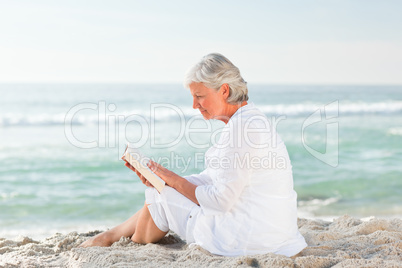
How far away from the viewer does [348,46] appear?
78.4 ft

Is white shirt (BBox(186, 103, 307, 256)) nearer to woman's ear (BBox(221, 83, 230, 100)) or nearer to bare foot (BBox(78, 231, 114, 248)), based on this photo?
woman's ear (BBox(221, 83, 230, 100))

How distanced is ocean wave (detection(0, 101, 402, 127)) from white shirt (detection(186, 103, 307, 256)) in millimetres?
9405

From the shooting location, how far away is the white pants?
7.41ft

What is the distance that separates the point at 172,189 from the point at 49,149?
7.06 m

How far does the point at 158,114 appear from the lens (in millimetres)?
14266

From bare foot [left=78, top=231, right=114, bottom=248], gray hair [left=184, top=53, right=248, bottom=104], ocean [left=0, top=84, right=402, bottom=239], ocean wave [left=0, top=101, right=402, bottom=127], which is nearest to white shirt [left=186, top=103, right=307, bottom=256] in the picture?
gray hair [left=184, top=53, right=248, bottom=104]

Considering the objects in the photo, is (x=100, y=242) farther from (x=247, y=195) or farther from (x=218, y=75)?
(x=218, y=75)

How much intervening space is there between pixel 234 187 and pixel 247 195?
0.37 feet

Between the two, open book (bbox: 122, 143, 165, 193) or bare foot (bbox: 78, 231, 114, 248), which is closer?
open book (bbox: 122, 143, 165, 193)

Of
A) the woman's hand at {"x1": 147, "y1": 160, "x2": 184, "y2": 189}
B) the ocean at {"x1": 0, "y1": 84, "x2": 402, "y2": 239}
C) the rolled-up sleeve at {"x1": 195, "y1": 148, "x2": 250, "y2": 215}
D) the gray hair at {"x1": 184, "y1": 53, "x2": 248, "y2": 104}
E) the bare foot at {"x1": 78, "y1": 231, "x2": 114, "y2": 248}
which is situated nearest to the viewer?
the rolled-up sleeve at {"x1": 195, "y1": 148, "x2": 250, "y2": 215}

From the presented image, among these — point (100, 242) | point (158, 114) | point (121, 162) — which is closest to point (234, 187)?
point (100, 242)

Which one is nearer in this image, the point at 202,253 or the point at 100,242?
the point at 202,253

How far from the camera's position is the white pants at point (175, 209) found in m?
2.26

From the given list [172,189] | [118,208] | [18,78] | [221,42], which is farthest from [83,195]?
[18,78]
